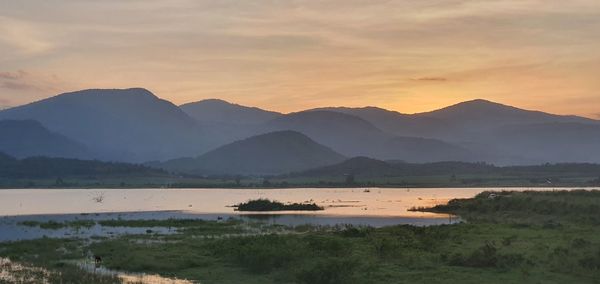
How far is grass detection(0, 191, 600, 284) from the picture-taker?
113 ft

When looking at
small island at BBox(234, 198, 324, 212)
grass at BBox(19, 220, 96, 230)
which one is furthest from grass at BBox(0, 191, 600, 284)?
small island at BBox(234, 198, 324, 212)

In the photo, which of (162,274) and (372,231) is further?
(372,231)

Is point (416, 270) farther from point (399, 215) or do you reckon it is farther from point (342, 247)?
point (399, 215)

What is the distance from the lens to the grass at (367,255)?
3441cm

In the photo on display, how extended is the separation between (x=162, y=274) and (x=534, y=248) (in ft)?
80.2

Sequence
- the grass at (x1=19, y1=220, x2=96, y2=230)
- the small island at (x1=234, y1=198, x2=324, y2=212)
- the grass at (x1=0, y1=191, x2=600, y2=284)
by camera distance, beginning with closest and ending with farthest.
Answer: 1. the grass at (x1=0, y1=191, x2=600, y2=284)
2. the grass at (x1=19, y1=220, x2=96, y2=230)
3. the small island at (x1=234, y1=198, x2=324, y2=212)

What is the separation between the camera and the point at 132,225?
75.4m

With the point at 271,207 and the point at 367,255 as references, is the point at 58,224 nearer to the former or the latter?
the point at 271,207

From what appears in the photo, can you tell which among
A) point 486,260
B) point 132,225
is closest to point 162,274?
point 486,260

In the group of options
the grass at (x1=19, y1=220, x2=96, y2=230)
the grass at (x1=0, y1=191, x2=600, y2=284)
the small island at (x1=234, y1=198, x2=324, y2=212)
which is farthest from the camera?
the small island at (x1=234, y1=198, x2=324, y2=212)

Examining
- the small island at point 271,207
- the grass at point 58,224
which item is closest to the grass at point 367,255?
the grass at point 58,224

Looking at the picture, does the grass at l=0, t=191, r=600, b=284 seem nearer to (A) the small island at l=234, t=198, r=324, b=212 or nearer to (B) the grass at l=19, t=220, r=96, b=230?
(B) the grass at l=19, t=220, r=96, b=230

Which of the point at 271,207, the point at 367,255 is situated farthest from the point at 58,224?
the point at 367,255

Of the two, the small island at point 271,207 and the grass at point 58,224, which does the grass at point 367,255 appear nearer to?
the grass at point 58,224
